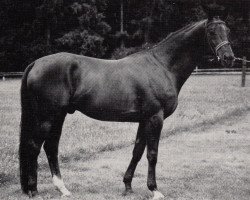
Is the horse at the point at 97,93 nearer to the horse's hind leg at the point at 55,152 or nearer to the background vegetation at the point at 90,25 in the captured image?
the horse's hind leg at the point at 55,152

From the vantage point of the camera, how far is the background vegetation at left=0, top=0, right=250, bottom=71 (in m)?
37.5

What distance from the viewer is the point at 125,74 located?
219 inches

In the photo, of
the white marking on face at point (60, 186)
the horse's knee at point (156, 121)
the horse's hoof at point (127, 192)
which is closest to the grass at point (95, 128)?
the white marking on face at point (60, 186)

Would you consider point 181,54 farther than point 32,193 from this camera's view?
Yes

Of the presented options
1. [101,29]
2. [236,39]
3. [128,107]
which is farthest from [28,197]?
[236,39]

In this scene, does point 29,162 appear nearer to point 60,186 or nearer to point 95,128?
point 60,186

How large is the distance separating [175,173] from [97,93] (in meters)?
2.39

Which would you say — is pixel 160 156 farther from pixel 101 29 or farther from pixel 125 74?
pixel 101 29

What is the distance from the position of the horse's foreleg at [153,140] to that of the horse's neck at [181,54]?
1.93ft

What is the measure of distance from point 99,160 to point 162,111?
2.80 m

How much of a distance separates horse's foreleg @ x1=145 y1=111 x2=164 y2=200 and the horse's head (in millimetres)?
1043

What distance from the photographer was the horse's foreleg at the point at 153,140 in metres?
5.49

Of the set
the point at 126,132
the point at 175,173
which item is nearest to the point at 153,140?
the point at 175,173

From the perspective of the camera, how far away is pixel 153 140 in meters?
5.56
